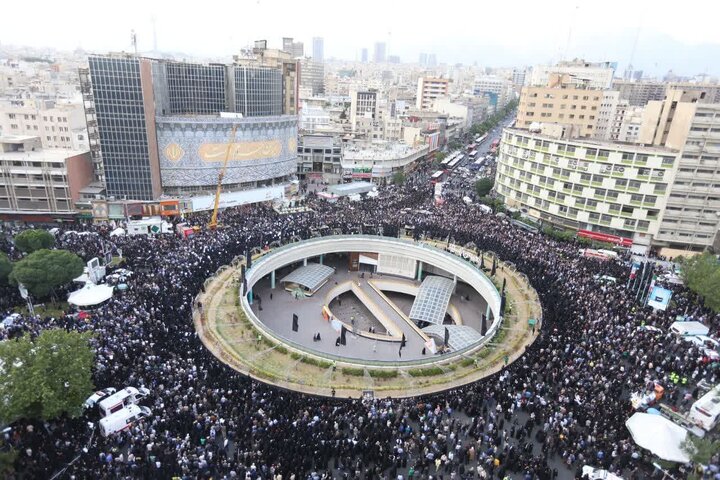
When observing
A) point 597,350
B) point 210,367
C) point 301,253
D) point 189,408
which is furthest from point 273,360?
point 597,350

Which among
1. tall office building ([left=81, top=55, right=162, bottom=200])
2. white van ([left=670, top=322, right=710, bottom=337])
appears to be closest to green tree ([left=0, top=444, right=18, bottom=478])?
white van ([left=670, top=322, right=710, bottom=337])

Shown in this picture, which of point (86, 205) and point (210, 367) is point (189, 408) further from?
point (86, 205)

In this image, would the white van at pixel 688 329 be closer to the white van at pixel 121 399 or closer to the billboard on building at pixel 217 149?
the white van at pixel 121 399

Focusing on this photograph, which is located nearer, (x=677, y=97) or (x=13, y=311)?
(x=13, y=311)

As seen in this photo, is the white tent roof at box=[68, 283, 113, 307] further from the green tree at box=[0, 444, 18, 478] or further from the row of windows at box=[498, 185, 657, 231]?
the row of windows at box=[498, 185, 657, 231]

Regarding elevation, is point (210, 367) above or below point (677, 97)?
below

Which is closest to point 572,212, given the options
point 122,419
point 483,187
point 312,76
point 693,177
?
point 693,177
